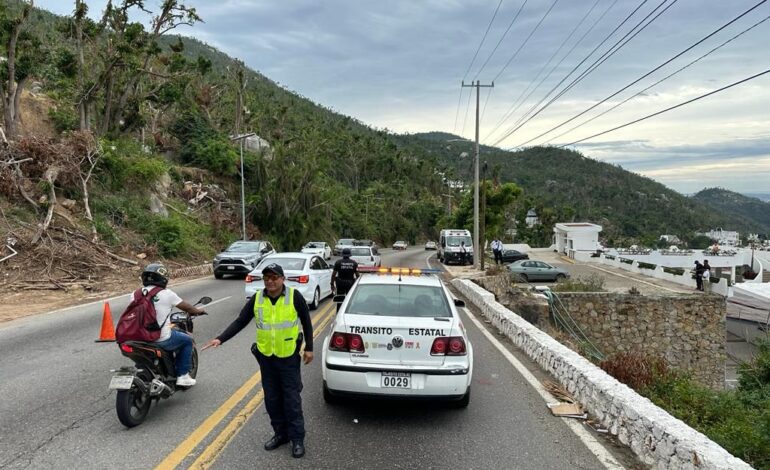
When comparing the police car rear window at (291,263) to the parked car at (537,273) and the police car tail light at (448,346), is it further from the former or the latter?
the parked car at (537,273)

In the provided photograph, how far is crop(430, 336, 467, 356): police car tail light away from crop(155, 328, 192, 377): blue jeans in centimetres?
279

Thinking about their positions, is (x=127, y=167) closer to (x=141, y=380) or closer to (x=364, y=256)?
(x=364, y=256)

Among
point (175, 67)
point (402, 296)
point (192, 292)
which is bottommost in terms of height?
point (192, 292)

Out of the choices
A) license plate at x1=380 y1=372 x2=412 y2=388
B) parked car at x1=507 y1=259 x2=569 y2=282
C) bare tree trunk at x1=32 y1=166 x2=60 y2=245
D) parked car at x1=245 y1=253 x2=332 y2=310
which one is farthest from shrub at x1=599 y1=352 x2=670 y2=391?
parked car at x1=507 y1=259 x2=569 y2=282

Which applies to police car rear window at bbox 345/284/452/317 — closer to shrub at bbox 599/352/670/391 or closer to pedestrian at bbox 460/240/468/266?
shrub at bbox 599/352/670/391

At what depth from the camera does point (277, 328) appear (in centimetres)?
481

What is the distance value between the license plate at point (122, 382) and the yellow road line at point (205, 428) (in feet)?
2.55

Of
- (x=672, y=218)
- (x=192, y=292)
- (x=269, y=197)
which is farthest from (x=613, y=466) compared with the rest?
(x=672, y=218)

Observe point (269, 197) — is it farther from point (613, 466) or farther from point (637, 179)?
point (637, 179)

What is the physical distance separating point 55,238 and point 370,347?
18.3m

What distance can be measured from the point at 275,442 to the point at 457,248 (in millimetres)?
33344

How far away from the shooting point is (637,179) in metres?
170

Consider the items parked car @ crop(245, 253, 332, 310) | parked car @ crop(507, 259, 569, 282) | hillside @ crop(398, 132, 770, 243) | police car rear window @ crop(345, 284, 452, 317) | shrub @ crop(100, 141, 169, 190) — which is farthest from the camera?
hillside @ crop(398, 132, 770, 243)

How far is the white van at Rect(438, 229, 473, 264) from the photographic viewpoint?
1478 inches
